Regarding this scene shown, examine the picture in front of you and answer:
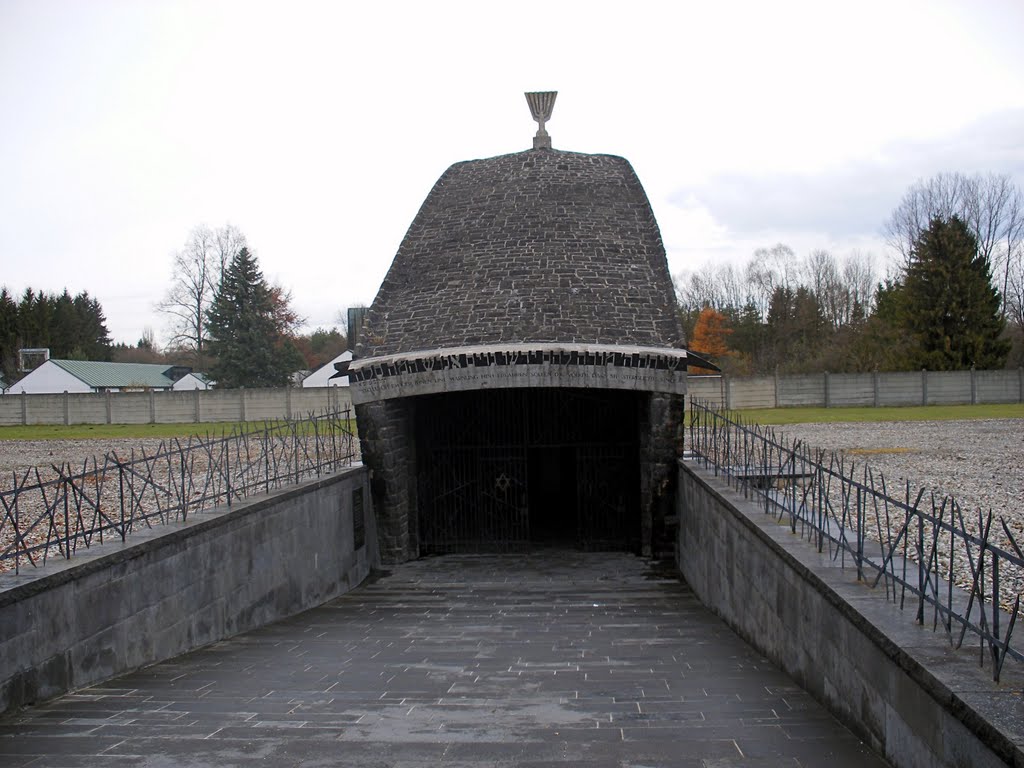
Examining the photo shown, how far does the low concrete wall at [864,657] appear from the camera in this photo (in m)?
3.64

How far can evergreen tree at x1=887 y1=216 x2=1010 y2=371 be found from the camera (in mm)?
41438

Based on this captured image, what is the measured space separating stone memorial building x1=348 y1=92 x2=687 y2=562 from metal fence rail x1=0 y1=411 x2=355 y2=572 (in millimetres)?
1663

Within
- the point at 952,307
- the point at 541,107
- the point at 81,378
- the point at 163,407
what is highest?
the point at 541,107

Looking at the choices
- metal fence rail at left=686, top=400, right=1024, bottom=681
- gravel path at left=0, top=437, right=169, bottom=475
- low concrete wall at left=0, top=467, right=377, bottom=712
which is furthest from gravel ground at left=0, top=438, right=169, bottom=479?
metal fence rail at left=686, top=400, right=1024, bottom=681

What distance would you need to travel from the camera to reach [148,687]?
6691mm

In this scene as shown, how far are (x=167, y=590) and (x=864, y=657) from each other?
5.84 metres

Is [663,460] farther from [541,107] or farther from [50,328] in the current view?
[50,328]

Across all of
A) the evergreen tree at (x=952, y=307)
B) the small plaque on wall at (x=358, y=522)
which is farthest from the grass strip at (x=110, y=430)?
the evergreen tree at (x=952, y=307)

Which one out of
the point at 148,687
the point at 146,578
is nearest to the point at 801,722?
the point at 148,687

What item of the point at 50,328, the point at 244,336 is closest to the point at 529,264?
the point at 244,336

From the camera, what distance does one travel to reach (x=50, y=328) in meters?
64.6

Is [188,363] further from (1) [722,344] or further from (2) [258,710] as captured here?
(2) [258,710]

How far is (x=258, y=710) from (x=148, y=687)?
4.20 ft

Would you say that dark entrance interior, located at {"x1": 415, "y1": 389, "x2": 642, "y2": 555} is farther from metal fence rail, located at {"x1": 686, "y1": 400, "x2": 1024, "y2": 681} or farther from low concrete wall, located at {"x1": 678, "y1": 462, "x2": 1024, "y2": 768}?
low concrete wall, located at {"x1": 678, "y1": 462, "x2": 1024, "y2": 768}
